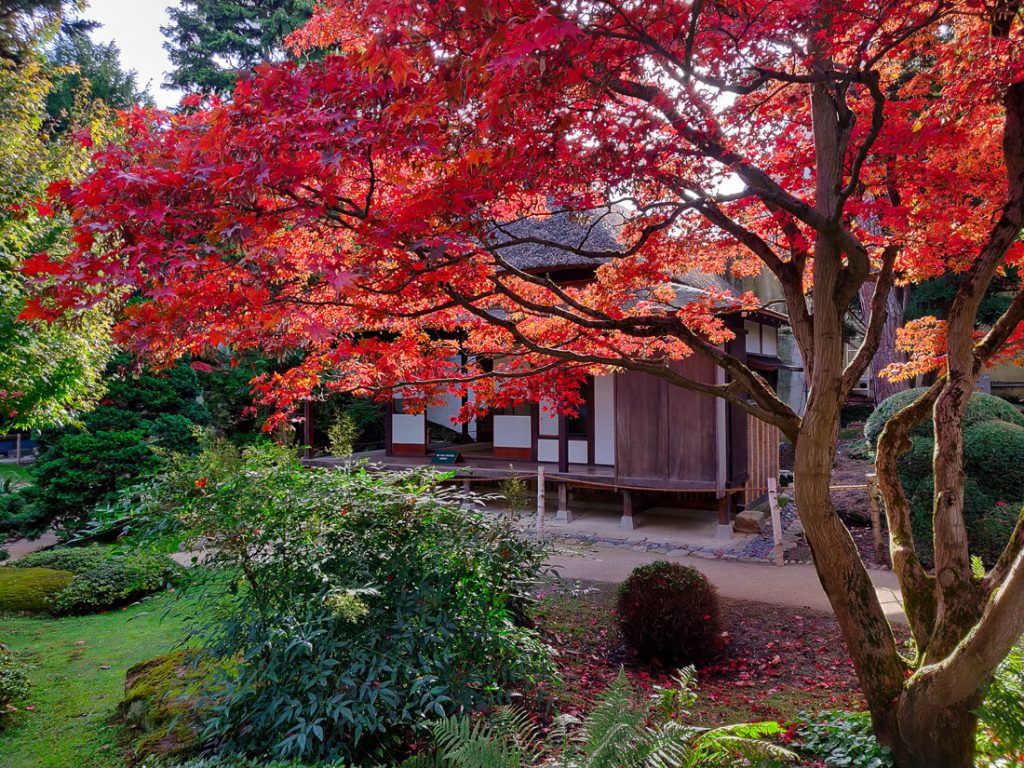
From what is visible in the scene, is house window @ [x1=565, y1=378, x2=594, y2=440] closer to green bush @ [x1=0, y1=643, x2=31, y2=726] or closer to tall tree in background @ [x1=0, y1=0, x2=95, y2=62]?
green bush @ [x1=0, y1=643, x2=31, y2=726]

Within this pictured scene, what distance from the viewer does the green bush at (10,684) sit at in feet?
14.9

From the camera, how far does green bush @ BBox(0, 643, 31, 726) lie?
4539mm

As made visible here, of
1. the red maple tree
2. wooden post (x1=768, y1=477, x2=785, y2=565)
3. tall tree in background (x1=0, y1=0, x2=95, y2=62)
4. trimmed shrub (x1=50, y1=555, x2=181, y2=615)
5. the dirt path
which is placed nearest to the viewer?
tall tree in background (x1=0, y1=0, x2=95, y2=62)

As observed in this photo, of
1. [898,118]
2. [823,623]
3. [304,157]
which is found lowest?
[823,623]

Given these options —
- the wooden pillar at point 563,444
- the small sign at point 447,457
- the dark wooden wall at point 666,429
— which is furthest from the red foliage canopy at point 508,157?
the small sign at point 447,457

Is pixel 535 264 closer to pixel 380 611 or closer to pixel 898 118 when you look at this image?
pixel 898 118

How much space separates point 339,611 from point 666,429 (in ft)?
26.8

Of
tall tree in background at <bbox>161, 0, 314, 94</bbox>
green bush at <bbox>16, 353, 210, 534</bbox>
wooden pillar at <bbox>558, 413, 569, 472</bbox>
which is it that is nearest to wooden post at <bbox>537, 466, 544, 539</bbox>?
wooden pillar at <bbox>558, 413, 569, 472</bbox>

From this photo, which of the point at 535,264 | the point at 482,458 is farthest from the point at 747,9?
the point at 482,458

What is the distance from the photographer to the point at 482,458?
44.9 ft

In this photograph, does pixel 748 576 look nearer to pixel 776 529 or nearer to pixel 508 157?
pixel 776 529

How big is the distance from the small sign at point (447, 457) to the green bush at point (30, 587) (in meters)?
6.76

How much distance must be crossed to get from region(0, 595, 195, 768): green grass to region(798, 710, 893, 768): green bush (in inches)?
148

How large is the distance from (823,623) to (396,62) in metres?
6.06
